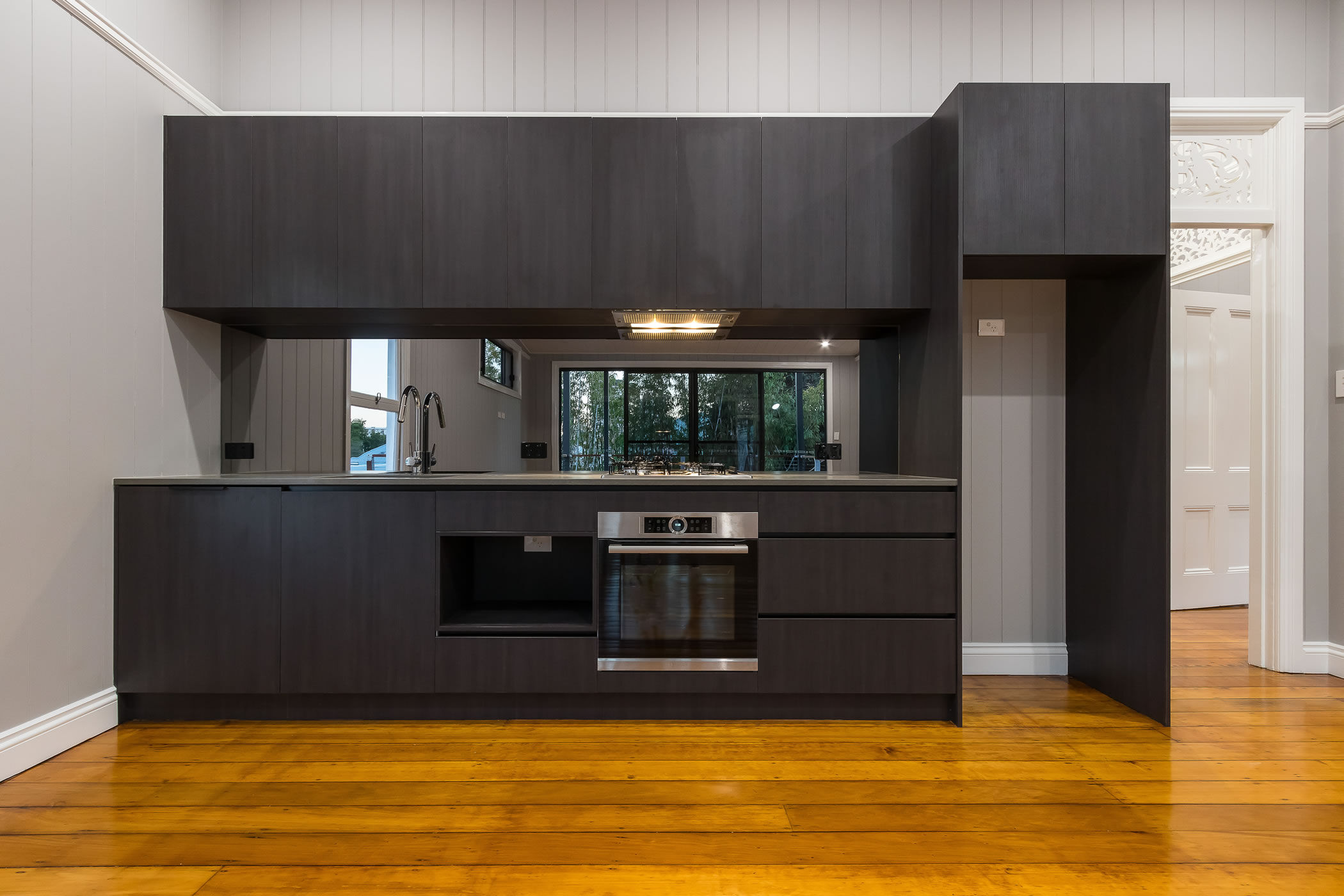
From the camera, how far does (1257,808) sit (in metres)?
1.78

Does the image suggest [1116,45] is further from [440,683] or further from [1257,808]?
[440,683]

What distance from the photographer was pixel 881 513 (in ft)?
7.94

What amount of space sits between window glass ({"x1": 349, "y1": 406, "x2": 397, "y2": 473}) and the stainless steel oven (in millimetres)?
1086

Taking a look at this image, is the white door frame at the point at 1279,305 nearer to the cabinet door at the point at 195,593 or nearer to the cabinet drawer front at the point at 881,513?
the cabinet drawer front at the point at 881,513

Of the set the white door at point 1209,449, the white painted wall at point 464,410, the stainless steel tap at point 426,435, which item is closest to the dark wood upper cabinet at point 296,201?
the white painted wall at point 464,410

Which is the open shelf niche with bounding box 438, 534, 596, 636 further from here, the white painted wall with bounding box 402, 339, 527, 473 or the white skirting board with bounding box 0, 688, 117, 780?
the white skirting board with bounding box 0, 688, 117, 780

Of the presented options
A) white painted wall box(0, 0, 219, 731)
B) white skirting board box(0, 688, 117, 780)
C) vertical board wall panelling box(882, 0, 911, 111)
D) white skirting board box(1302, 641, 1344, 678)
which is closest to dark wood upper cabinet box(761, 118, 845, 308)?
vertical board wall panelling box(882, 0, 911, 111)

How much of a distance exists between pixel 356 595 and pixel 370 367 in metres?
0.98

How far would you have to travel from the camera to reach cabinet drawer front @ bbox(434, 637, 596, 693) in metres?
2.40

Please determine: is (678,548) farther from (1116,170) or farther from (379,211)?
(1116,170)

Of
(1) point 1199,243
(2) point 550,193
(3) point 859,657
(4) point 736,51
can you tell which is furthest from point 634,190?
(1) point 1199,243

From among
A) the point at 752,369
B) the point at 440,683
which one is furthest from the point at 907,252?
the point at 440,683

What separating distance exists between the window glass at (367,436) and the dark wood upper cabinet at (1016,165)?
93.9 inches

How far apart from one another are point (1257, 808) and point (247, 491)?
3.16 m
